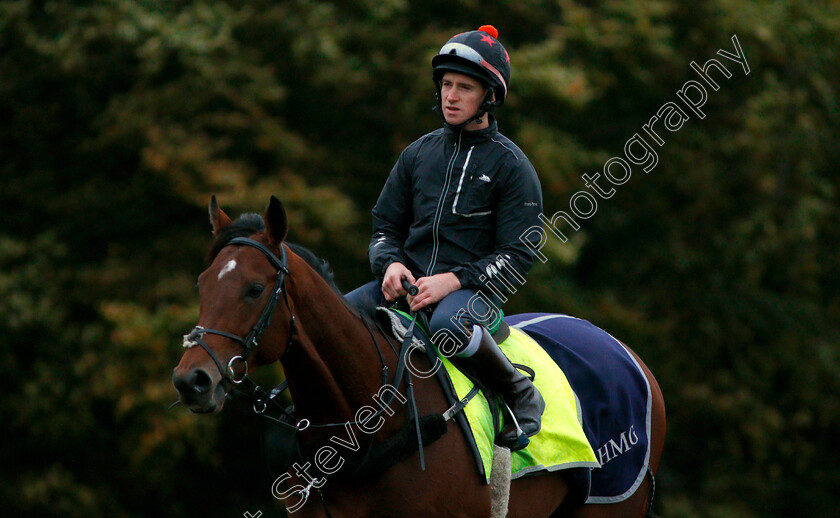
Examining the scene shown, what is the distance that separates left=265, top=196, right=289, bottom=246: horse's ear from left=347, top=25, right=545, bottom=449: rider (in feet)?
2.63

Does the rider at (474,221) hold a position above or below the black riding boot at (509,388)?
above

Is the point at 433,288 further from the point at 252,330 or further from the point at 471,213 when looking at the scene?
the point at 252,330

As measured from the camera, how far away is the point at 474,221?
4.78 metres

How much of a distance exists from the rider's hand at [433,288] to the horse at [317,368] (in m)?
0.23

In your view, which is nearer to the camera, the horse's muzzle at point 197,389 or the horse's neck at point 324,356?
the horse's muzzle at point 197,389

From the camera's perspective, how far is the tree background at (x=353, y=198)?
12.2 meters

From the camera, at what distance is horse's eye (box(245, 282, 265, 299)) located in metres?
3.80

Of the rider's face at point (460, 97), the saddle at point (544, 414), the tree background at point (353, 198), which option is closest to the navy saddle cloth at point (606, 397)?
the saddle at point (544, 414)

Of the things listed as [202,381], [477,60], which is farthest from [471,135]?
[202,381]

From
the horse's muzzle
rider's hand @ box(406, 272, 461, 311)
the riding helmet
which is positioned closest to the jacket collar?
the riding helmet

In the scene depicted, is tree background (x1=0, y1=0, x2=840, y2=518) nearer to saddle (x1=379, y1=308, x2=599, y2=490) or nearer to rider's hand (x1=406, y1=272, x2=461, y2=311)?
saddle (x1=379, y1=308, x2=599, y2=490)

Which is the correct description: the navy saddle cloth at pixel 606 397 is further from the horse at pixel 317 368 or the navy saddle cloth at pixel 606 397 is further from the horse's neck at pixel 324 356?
the horse's neck at pixel 324 356

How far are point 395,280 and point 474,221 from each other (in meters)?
0.53

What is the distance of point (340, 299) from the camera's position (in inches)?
171
